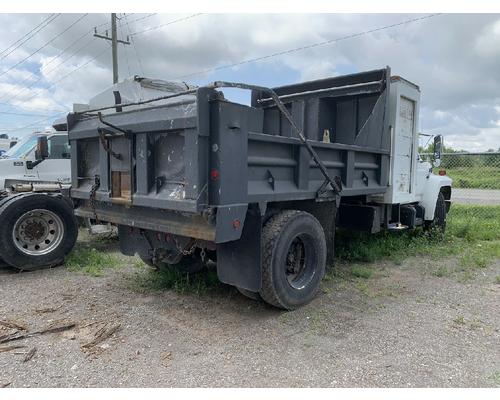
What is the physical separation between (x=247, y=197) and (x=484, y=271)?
405 cm

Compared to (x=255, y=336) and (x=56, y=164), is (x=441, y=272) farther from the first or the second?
(x=56, y=164)

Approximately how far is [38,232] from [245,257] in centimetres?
360

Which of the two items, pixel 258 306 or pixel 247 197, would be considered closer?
pixel 247 197

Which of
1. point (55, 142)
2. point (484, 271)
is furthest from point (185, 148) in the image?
point (55, 142)

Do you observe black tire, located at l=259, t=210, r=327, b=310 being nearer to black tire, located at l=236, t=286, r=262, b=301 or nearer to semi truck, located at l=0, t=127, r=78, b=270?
black tire, located at l=236, t=286, r=262, b=301

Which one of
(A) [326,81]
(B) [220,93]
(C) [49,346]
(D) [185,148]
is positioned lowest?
(C) [49,346]

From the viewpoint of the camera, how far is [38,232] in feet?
19.7

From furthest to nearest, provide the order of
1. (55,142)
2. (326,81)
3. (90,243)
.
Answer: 1. (55,142)
2. (90,243)
3. (326,81)

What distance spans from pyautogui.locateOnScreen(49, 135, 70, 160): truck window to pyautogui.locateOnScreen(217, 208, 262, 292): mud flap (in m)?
5.78

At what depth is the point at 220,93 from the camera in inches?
135

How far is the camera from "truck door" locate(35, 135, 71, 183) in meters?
8.32

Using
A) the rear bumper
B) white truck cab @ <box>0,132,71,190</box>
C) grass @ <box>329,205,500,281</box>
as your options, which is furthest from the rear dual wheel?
white truck cab @ <box>0,132,71,190</box>

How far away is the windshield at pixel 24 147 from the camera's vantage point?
→ 855cm

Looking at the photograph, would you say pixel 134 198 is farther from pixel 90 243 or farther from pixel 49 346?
pixel 90 243
